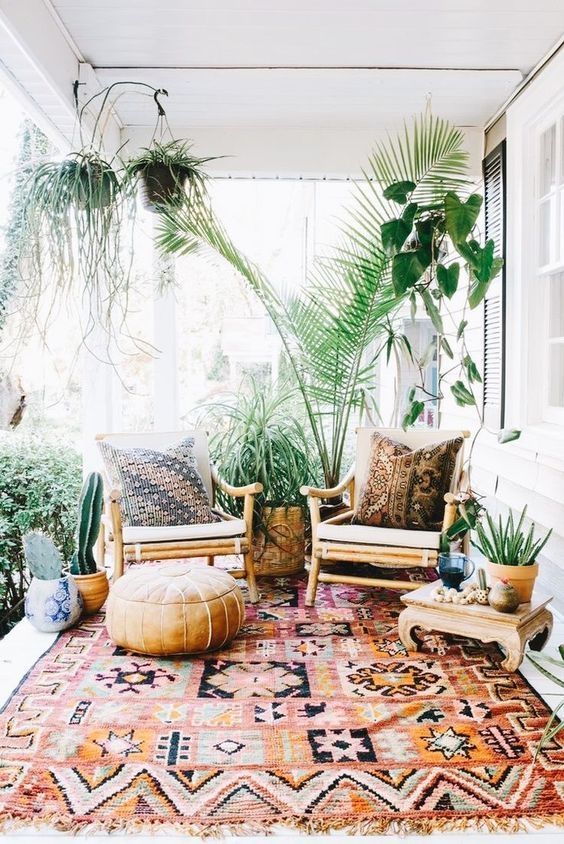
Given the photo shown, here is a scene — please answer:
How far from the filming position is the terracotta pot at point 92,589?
353 centimetres

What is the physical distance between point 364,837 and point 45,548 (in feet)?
6.36

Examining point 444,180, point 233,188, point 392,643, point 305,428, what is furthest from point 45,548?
point 233,188

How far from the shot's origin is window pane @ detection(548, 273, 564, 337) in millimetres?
3855

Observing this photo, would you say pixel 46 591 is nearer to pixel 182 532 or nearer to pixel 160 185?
pixel 182 532

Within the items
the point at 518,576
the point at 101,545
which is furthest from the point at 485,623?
the point at 101,545

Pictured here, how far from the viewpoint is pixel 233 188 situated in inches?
260

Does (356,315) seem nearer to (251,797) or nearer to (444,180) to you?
(444,180)

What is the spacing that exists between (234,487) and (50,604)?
113 cm

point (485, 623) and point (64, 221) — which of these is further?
point (64, 221)

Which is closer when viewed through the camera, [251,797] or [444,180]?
[251,797]

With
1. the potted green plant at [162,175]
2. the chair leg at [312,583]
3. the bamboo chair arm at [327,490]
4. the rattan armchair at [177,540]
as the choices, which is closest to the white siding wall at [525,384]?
the bamboo chair arm at [327,490]

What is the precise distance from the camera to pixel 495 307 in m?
4.39

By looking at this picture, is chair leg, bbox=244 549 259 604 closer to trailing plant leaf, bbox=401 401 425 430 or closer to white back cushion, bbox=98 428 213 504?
white back cushion, bbox=98 428 213 504

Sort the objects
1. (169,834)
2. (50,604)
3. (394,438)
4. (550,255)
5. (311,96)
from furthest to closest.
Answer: (311,96), (394,438), (550,255), (50,604), (169,834)
